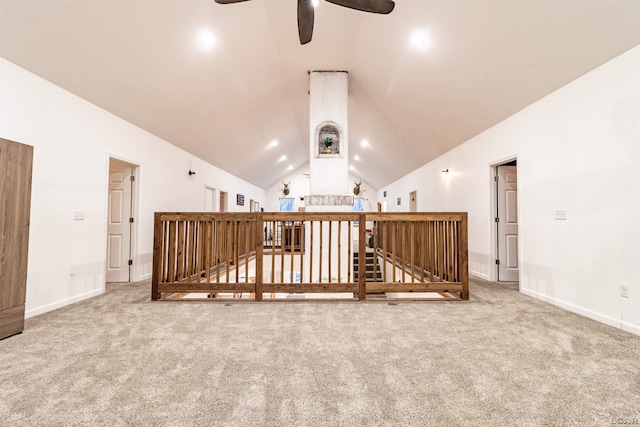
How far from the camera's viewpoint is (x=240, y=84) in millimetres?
4703

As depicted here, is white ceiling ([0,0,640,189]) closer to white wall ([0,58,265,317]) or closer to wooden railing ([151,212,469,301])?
white wall ([0,58,265,317])

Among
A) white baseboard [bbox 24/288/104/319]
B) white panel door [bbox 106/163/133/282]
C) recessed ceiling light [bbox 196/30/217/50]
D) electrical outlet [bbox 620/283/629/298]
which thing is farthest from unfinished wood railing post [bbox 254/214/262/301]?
electrical outlet [bbox 620/283/629/298]

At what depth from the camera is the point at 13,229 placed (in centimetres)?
228

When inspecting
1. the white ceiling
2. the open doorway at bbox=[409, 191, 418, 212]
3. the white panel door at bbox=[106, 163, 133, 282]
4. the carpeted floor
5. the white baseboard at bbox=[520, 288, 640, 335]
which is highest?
the white ceiling

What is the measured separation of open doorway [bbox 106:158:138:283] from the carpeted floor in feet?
5.02

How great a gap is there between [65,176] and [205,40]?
7.57ft

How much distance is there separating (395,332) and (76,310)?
10.8 ft

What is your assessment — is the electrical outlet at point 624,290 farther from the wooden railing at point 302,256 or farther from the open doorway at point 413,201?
the open doorway at point 413,201

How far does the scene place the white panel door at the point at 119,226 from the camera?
4.36 metres

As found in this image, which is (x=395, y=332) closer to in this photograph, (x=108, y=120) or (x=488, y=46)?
(x=488, y=46)

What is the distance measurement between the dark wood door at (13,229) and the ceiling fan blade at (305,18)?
2.73 m

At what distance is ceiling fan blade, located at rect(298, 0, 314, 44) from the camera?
263 centimetres

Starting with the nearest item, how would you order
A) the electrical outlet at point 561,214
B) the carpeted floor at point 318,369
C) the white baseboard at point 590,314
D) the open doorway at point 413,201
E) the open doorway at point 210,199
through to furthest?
the carpeted floor at point 318,369 < the white baseboard at point 590,314 < the electrical outlet at point 561,214 < the open doorway at point 210,199 < the open doorway at point 413,201

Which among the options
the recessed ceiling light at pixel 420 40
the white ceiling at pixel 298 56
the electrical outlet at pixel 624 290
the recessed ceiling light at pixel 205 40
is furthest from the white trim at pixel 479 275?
the recessed ceiling light at pixel 205 40
